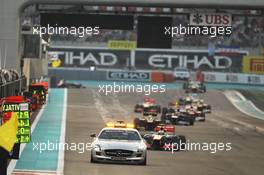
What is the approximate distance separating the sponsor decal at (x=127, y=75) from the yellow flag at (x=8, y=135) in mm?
88634

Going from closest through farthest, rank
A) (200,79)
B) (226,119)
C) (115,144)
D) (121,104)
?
(115,144)
(226,119)
(121,104)
(200,79)

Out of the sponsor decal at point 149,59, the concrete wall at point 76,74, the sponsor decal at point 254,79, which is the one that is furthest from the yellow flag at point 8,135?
the sponsor decal at point 149,59

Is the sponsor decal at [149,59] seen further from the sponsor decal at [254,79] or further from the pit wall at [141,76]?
the sponsor decal at [254,79]

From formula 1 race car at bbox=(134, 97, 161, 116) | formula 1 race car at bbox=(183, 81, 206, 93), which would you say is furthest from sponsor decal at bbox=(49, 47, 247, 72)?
formula 1 race car at bbox=(134, 97, 161, 116)

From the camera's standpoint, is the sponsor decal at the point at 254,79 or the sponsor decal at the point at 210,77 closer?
the sponsor decal at the point at 254,79

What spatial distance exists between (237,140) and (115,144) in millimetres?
15717

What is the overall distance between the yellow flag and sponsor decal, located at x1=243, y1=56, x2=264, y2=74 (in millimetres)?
81080

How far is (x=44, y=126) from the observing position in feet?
124

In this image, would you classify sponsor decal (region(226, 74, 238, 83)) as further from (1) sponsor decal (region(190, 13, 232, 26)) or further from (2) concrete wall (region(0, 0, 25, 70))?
(2) concrete wall (region(0, 0, 25, 70))

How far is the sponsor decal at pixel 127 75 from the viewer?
327ft

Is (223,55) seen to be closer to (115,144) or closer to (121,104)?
(121,104)

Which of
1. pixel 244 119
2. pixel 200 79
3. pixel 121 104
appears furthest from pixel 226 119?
pixel 200 79

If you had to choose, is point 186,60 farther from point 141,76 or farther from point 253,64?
point 253,64

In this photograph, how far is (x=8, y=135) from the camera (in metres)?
10.2
